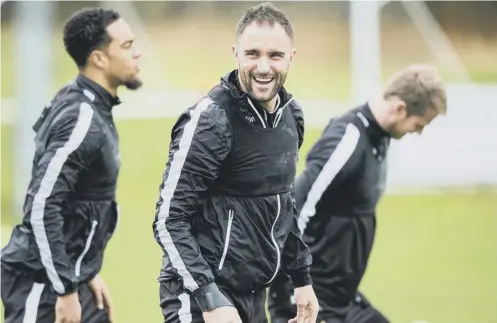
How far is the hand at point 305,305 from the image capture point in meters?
4.05

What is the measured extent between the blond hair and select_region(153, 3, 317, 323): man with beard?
129 centimetres

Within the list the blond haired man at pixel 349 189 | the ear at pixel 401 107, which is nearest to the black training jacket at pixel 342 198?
the blond haired man at pixel 349 189

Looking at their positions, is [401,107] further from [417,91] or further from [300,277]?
[300,277]

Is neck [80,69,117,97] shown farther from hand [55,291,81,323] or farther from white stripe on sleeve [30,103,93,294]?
hand [55,291,81,323]

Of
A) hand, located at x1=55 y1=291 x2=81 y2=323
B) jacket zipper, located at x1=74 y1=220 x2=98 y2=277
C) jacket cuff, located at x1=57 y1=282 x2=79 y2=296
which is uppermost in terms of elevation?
jacket zipper, located at x1=74 y1=220 x2=98 y2=277

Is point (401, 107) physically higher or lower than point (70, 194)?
higher

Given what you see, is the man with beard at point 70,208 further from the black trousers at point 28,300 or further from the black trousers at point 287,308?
the black trousers at point 287,308

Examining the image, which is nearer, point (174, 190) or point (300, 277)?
point (174, 190)

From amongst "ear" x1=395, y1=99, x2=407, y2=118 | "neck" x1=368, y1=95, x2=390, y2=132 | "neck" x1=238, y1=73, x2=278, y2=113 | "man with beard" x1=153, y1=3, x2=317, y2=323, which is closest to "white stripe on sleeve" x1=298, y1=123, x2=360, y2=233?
"neck" x1=368, y1=95, x2=390, y2=132

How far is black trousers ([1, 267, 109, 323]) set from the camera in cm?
463

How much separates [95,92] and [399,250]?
576 centimetres

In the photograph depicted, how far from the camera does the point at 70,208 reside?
457cm

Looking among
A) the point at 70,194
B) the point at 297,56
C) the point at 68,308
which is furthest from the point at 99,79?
the point at 297,56

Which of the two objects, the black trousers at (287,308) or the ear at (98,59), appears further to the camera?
the black trousers at (287,308)
